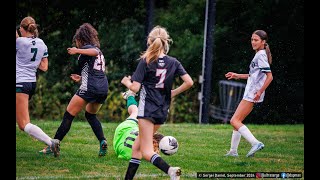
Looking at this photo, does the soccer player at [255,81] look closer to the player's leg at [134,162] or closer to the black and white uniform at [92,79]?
the black and white uniform at [92,79]

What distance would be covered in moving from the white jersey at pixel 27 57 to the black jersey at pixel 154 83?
1994 mm

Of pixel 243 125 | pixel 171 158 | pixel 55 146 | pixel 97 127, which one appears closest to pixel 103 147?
pixel 97 127

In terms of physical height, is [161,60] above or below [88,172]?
above

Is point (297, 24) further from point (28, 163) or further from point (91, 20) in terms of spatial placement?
point (28, 163)

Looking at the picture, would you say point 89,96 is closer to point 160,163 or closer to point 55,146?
point 55,146

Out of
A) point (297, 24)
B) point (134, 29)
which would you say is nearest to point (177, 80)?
point (134, 29)

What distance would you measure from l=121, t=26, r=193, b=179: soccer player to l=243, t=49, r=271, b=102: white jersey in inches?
84.6

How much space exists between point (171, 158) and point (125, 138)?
0.71m

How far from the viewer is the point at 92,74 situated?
31.1ft

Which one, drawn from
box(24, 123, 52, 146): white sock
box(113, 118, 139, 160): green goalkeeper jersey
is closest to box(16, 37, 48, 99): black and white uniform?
box(24, 123, 52, 146): white sock

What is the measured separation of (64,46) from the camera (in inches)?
739
